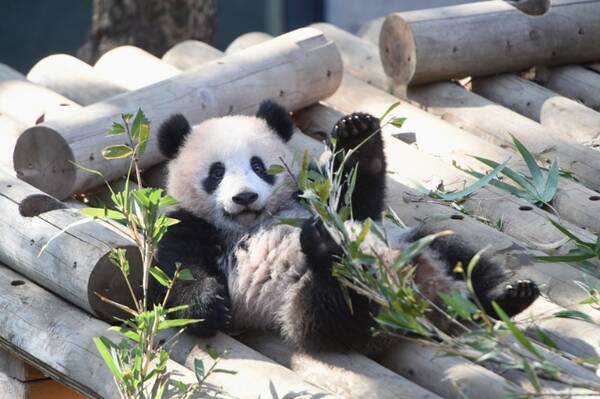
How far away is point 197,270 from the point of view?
11.0 ft

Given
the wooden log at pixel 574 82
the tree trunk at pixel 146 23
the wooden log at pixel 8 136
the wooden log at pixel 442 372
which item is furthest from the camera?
the tree trunk at pixel 146 23

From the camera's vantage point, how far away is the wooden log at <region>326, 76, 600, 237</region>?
3904mm

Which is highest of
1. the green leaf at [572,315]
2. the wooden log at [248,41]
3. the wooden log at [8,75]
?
the wooden log at [8,75]

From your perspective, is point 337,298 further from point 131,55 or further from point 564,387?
point 131,55

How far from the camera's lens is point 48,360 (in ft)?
11.3

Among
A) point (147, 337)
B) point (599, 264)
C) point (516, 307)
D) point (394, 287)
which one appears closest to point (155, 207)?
point (147, 337)

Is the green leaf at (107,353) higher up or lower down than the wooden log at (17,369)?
higher up

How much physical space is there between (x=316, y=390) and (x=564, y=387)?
609 mm

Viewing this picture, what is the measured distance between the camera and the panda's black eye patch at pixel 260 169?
365 centimetres

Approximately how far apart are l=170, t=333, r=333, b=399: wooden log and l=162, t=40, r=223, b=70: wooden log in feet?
7.99

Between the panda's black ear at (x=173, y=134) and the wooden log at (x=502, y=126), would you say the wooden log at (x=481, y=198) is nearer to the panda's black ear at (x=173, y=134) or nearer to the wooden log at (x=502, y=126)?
the wooden log at (x=502, y=126)

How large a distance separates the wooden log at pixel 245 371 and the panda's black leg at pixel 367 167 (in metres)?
0.53

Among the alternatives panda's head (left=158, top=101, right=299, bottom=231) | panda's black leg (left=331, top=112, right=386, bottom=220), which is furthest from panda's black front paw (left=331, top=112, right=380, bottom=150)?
panda's head (left=158, top=101, right=299, bottom=231)

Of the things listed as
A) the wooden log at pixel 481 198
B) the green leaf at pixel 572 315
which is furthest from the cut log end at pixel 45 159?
the green leaf at pixel 572 315
